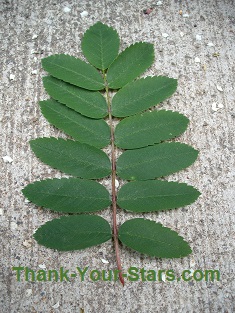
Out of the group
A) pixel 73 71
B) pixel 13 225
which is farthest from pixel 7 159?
pixel 73 71

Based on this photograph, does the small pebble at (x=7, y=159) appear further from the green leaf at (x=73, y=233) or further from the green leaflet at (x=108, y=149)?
the green leaf at (x=73, y=233)

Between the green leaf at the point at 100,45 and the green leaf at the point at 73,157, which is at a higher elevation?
the green leaf at the point at 100,45

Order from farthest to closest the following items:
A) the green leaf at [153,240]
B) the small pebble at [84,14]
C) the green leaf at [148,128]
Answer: the small pebble at [84,14] → the green leaf at [148,128] → the green leaf at [153,240]

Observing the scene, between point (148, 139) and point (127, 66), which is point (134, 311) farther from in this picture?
point (127, 66)

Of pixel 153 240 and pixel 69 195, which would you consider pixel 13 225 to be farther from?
pixel 153 240

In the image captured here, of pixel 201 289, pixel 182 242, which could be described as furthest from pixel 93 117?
pixel 201 289

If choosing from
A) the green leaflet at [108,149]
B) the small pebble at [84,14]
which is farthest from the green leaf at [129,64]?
the small pebble at [84,14]
